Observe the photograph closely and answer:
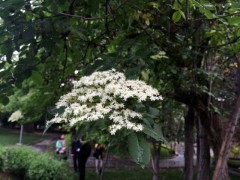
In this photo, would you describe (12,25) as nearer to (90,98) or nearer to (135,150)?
(90,98)

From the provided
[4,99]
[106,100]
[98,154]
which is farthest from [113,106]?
[98,154]

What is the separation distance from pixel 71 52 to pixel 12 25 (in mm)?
1066

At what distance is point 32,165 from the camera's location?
342 inches

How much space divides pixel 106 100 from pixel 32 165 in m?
7.63

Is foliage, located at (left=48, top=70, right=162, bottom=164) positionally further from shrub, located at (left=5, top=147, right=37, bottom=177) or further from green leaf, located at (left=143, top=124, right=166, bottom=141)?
shrub, located at (left=5, top=147, right=37, bottom=177)

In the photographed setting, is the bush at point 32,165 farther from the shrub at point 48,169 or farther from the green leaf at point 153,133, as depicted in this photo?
the green leaf at point 153,133

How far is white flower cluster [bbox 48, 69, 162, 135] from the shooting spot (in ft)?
4.71

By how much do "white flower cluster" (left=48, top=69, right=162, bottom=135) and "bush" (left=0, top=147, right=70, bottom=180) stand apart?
6.89 metres

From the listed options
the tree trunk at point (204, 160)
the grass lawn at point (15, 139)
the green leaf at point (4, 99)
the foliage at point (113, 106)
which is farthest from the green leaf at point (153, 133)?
the grass lawn at point (15, 139)

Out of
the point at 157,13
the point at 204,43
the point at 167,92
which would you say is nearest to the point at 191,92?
the point at 167,92

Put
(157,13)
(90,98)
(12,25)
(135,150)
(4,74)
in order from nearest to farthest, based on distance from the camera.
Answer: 1. (135,150)
2. (90,98)
3. (12,25)
4. (4,74)
5. (157,13)

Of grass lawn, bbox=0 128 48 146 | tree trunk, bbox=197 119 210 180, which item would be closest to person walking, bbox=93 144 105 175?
tree trunk, bbox=197 119 210 180

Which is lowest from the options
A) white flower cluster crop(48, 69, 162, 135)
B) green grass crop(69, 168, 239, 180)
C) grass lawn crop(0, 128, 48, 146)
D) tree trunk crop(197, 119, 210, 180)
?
green grass crop(69, 168, 239, 180)

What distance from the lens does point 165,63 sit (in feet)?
11.1
